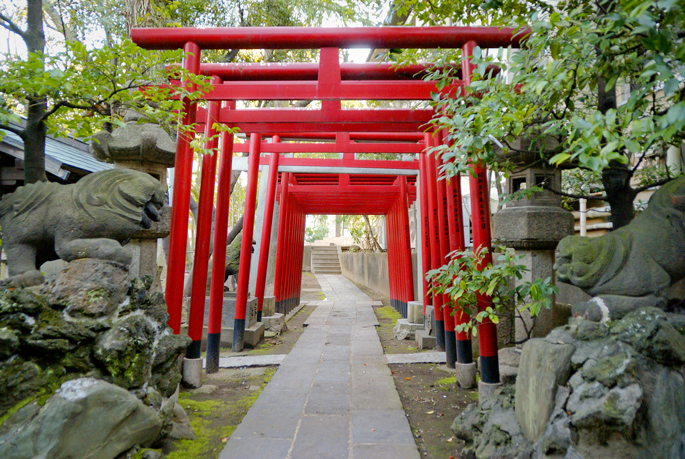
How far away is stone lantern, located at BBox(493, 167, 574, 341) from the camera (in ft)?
13.8

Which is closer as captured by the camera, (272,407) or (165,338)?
(165,338)

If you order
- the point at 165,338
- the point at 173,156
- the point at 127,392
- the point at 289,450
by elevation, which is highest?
the point at 173,156

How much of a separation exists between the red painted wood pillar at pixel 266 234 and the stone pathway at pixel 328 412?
65.5 inches

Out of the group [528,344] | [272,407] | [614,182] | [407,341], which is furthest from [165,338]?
[407,341]

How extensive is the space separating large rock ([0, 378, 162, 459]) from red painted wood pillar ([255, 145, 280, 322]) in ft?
18.7

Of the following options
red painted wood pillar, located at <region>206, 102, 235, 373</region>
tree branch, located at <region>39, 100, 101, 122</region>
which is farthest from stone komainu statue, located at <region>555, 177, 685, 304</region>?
red painted wood pillar, located at <region>206, 102, 235, 373</region>

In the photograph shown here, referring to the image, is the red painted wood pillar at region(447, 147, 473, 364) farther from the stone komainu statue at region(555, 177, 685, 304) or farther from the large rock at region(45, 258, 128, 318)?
the large rock at region(45, 258, 128, 318)

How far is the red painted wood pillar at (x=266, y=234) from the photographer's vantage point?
8.29 m

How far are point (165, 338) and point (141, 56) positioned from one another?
1949 mm

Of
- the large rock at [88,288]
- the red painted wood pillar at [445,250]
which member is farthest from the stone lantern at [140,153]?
the red painted wood pillar at [445,250]

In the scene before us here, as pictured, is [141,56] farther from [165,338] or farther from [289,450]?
[289,450]

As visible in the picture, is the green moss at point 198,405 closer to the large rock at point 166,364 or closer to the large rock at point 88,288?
the large rock at point 166,364

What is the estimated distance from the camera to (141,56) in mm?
2883

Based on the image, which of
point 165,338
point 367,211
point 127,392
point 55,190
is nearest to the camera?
point 127,392
